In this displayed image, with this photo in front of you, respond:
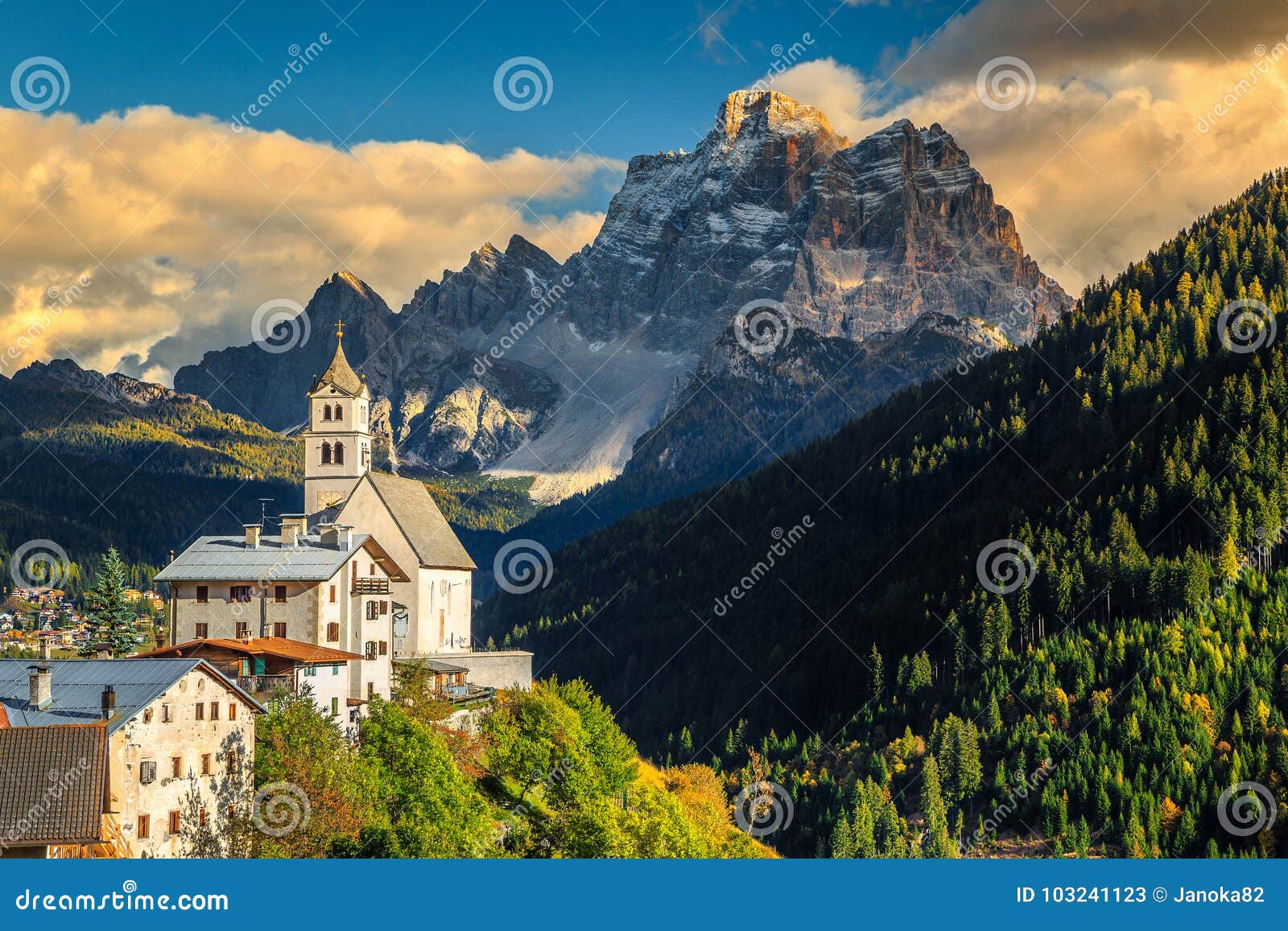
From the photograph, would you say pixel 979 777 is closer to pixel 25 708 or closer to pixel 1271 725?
pixel 1271 725

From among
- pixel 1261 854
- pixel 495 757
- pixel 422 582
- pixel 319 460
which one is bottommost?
pixel 1261 854

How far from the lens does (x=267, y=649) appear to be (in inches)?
4240

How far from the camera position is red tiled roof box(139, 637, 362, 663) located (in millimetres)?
106375

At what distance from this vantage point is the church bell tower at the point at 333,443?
160 metres

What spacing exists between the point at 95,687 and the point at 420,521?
56419mm

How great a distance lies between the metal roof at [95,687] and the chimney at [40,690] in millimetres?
219

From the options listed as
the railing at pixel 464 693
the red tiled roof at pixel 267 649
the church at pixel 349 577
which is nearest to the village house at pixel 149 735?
the red tiled roof at pixel 267 649

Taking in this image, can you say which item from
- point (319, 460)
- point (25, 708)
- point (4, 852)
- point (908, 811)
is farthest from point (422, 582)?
point (908, 811)

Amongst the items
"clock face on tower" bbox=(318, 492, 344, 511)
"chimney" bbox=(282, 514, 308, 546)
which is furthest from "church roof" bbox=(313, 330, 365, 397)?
"chimney" bbox=(282, 514, 308, 546)

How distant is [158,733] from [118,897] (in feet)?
59.9

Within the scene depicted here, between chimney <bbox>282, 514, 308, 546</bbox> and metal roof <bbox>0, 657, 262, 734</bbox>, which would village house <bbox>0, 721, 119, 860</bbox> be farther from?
chimney <bbox>282, 514, 308, 546</bbox>

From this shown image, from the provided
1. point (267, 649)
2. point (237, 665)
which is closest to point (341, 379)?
point (267, 649)

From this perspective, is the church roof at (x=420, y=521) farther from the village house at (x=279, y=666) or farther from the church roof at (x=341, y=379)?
the village house at (x=279, y=666)

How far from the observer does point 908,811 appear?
198 meters
